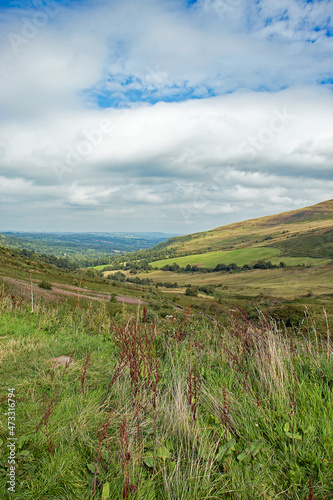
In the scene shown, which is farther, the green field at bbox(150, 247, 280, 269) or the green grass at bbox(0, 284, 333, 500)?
the green field at bbox(150, 247, 280, 269)

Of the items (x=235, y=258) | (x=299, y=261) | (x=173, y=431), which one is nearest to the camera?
(x=173, y=431)

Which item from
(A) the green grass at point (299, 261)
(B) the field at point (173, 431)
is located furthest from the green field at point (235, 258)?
(B) the field at point (173, 431)

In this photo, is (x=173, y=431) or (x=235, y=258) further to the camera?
(x=235, y=258)

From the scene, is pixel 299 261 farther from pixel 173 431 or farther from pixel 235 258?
pixel 173 431

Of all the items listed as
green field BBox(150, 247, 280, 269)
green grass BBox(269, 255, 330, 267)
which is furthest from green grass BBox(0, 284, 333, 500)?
green field BBox(150, 247, 280, 269)

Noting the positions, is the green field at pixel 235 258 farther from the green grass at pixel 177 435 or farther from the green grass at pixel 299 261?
the green grass at pixel 177 435

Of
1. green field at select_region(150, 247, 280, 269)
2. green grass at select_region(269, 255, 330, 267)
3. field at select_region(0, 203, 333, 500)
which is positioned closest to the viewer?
field at select_region(0, 203, 333, 500)

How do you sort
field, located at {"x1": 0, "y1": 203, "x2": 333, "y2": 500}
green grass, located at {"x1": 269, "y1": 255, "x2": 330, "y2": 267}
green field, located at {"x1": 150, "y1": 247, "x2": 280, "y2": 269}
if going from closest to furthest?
field, located at {"x1": 0, "y1": 203, "x2": 333, "y2": 500} → green grass, located at {"x1": 269, "y1": 255, "x2": 330, "y2": 267} → green field, located at {"x1": 150, "y1": 247, "x2": 280, "y2": 269}

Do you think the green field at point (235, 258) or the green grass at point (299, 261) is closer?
the green grass at point (299, 261)

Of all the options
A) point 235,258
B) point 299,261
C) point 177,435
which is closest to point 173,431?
point 177,435

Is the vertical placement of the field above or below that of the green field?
above

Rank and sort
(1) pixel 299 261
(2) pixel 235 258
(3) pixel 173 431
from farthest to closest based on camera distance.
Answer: (2) pixel 235 258 → (1) pixel 299 261 → (3) pixel 173 431

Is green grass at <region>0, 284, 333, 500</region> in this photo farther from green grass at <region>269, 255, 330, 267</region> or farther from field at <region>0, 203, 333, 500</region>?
green grass at <region>269, 255, 330, 267</region>

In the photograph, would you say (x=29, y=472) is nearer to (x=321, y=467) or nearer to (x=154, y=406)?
(x=154, y=406)
